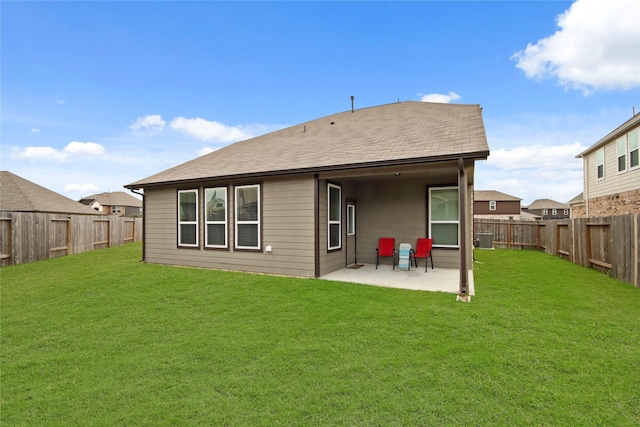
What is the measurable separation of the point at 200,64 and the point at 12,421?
535 inches

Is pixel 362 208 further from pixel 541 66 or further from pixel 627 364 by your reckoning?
pixel 541 66

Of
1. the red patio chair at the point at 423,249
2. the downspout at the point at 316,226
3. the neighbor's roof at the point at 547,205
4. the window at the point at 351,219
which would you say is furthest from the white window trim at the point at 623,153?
the neighbor's roof at the point at 547,205

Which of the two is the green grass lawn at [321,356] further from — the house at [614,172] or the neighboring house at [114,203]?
the neighboring house at [114,203]

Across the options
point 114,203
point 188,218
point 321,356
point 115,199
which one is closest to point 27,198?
point 188,218

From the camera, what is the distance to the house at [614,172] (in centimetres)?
1148

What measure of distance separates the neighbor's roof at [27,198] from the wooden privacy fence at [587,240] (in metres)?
27.5

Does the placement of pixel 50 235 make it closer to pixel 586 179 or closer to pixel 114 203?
pixel 586 179

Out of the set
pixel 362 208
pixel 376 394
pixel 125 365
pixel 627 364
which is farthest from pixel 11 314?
pixel 627 364

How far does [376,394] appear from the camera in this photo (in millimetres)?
2613

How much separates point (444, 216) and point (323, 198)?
11.0ft

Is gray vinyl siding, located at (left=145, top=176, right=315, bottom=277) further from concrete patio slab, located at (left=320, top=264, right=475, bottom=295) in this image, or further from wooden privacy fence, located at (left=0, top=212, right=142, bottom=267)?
wooden privacy fence, located at (left=0, top=212, right=142, bottom=267)

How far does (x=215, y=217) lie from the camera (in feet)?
27.5

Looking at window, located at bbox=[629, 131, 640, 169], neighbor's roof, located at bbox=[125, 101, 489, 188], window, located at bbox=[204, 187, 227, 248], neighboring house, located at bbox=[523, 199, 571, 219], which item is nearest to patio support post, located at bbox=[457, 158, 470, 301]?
neighbor's roof, located at bbox=[125, 101, 489, 188]

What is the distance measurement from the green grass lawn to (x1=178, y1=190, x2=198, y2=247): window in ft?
9.19
